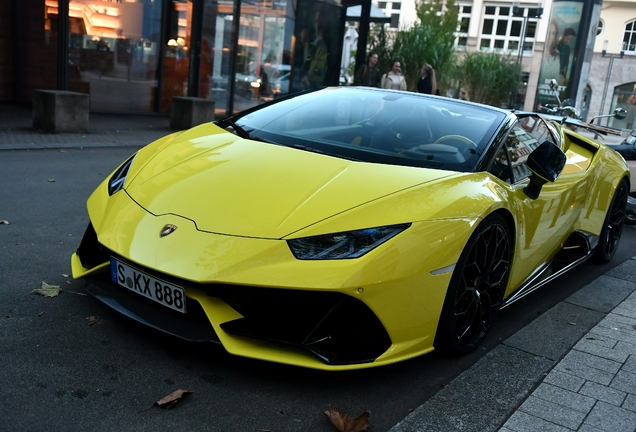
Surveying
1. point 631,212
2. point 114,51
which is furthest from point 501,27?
point 631,212

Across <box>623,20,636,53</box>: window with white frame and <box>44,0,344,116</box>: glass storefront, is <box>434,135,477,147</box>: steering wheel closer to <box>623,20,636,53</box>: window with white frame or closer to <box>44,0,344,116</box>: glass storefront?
<box>44,0,344,116</box>: glass storefront

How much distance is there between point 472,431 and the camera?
2.70 meters

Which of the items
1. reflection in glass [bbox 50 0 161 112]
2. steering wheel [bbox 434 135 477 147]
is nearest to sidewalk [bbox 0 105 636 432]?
steering wheel [bbox 434 135 477 147]

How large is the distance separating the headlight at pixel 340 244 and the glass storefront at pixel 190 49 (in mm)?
11664

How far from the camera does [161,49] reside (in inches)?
570

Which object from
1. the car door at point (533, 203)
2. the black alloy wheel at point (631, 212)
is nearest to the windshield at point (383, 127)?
the car door at point (533, 203)

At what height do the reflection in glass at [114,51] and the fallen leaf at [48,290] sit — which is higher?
the reflection in glass at [114,51]

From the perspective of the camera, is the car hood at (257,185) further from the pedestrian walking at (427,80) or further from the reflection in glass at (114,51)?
the pedestrian walking at (427,80)

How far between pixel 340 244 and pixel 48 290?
1.75 m

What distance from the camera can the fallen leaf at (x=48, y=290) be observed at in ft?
11.8

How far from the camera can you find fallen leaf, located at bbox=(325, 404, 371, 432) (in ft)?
8.55

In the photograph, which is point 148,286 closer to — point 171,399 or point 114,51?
point 171,399

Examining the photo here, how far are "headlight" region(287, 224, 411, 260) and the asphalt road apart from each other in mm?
574

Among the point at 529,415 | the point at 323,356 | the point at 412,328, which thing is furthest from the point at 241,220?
the point at 529,415
